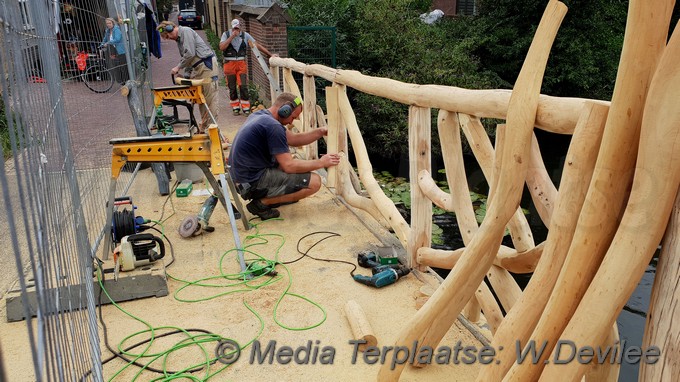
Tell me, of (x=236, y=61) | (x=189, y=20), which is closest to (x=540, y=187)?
(x=236, y=61)

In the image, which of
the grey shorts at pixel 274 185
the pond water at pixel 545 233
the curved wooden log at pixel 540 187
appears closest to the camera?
the curved wooden log at pixel 540 187

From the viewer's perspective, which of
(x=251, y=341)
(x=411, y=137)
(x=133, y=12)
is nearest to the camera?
(x=251, y=341)

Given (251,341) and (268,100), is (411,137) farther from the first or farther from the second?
(268,100)

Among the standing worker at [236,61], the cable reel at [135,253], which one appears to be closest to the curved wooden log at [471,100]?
the cable reel at [135,253]

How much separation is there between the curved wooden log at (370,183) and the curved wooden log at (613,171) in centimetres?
222

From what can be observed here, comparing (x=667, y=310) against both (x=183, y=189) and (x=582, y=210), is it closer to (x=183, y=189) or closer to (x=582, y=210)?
(x=582, y=210)

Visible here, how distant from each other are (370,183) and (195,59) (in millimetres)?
5107

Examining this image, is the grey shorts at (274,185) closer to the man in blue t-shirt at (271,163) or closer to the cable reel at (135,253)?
the man in blue t-shirt at (271,163)

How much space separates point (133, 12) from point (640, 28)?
23.5ft

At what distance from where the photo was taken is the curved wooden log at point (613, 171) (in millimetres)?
1540

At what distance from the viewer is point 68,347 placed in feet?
7.09

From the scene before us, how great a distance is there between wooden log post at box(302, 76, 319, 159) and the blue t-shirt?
1.31 meters

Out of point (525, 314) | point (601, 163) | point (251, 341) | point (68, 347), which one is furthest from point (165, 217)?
point (601, 163)

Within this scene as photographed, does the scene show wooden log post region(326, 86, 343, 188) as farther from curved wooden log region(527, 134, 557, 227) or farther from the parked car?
the parked car
